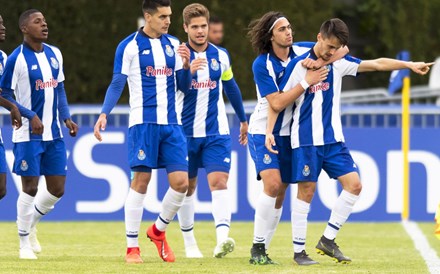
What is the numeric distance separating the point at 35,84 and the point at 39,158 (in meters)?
0.64

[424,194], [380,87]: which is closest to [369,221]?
[424,194]

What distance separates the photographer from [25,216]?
12.7 meters

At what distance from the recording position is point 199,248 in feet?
46.5

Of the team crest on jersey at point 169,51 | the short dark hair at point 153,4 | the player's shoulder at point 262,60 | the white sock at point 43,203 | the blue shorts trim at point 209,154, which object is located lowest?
the white sock at point 43,203

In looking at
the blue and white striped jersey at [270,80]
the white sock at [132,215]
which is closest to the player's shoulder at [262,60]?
the blue and white striped jersey at [270,80]

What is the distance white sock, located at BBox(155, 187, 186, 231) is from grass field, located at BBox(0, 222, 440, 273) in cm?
33

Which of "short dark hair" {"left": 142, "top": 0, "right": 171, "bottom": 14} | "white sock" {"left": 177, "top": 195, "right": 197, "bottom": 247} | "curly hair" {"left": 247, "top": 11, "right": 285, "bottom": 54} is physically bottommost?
"white sock" {"left": 177, "top": 195, "right": 197, "bottom": 247}

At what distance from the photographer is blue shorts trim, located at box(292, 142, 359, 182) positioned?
11719mm

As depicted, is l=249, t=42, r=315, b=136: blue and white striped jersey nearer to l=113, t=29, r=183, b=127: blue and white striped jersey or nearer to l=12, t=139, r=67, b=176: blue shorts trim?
l=113, t=29, r=183, b=127: blue and white striped jersey

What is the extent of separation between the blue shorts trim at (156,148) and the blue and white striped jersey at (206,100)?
3.05 ft

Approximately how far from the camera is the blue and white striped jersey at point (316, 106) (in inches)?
462

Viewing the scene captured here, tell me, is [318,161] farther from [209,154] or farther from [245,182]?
[245,182]

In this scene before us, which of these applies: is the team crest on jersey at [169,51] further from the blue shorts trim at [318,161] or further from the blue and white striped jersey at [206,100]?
the blue shorts trim at [318,161]

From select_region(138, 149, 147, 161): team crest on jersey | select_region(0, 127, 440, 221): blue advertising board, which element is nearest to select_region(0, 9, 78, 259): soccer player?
select_region(138, 149, 147, 161): team crest on jersey
